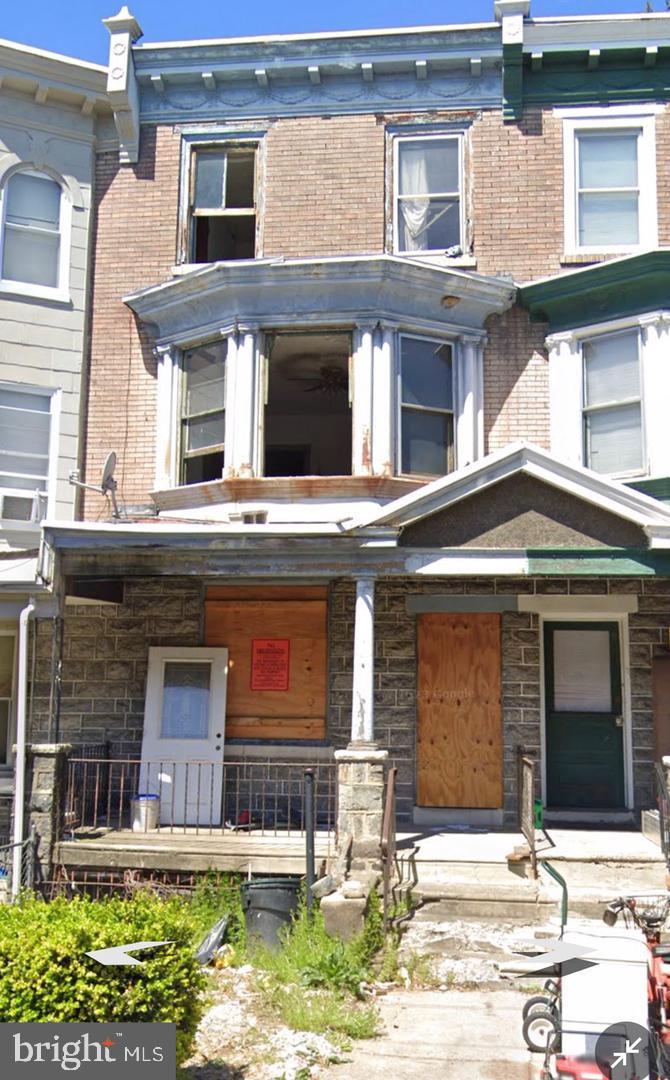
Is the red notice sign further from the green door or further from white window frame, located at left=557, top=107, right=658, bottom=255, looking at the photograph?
white window frame, located at left=557, top=107, right=658, bottom=255

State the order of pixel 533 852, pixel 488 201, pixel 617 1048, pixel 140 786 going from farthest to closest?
1. pixel 488 201
2. pixel 140 786
3. pixel 533 852
4. pixel 617 1048

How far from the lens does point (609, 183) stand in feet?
41.5

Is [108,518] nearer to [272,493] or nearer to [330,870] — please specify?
[272,493]

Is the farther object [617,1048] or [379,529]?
[379,529]

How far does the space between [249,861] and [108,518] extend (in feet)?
16.5

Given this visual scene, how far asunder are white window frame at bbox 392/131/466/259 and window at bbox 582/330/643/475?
7.35 ft

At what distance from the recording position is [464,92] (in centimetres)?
1287

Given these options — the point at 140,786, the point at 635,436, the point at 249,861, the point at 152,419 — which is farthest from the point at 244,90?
the point at 249,861

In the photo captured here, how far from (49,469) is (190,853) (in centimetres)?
555

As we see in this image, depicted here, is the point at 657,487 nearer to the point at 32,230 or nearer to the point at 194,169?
the point at 194,169

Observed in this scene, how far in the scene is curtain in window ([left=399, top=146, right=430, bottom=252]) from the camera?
1277 cm

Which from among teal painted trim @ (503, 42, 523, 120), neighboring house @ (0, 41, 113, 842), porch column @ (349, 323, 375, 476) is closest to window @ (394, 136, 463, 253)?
teal painted trim @ (503, 42, 523, 120)

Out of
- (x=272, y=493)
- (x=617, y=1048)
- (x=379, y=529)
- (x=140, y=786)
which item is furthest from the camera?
(x=272, y=493)

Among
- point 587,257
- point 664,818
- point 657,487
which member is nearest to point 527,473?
point 657,487
